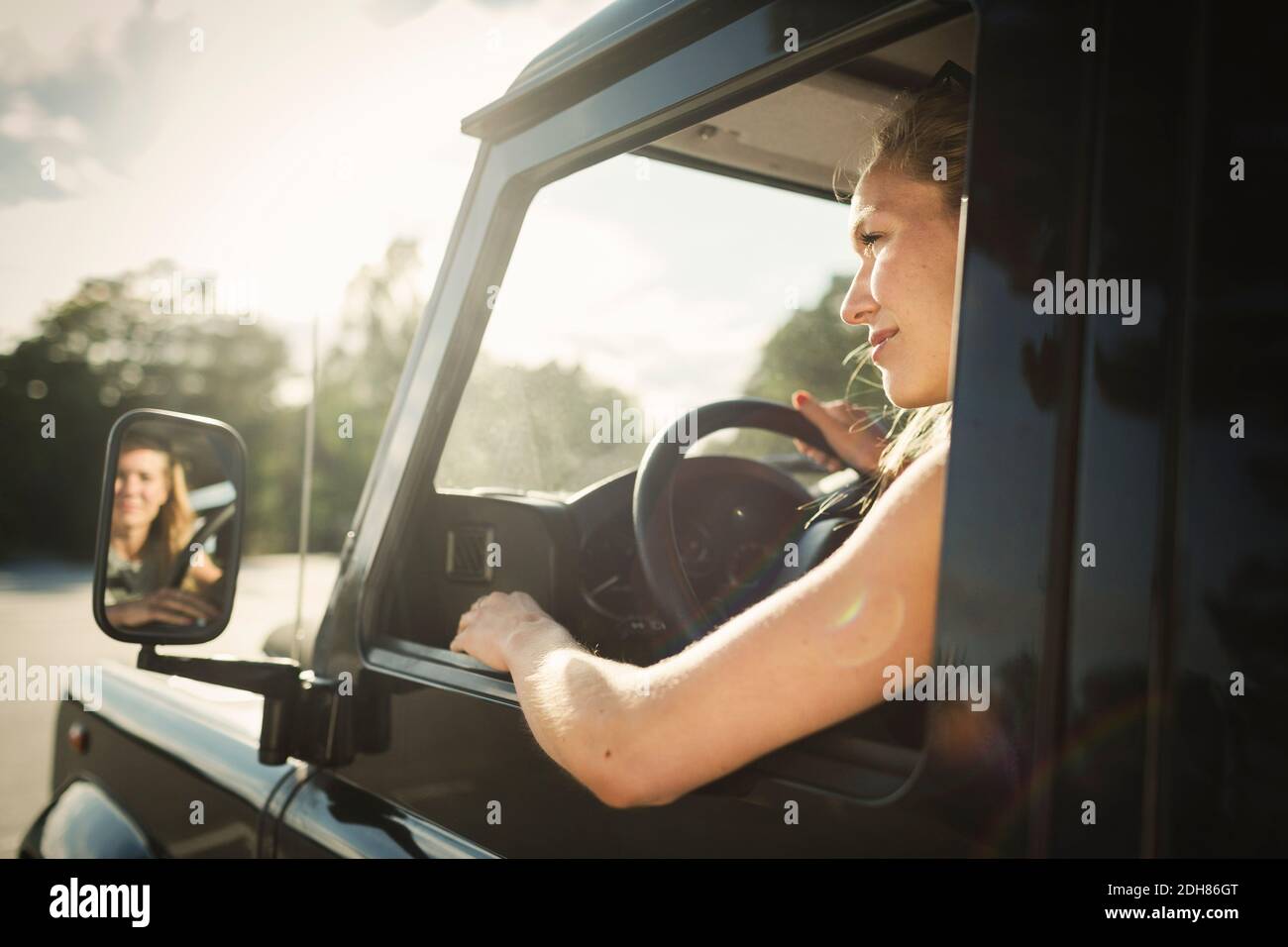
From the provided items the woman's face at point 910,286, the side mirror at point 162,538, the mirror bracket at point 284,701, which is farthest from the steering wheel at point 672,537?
the side mirror at point 162,538

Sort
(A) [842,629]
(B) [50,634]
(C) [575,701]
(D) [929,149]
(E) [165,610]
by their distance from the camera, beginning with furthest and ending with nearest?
(B) [50,634] < (E) [165,610] < (D) [929,149] < (C) [575,701] < (A) [842,629]

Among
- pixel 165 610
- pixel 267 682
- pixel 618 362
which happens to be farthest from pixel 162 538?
pixel 618 362

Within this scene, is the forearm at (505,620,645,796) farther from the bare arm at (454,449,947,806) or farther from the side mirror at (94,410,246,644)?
the side mirror at (94,410,246,644)

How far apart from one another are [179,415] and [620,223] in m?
0.88

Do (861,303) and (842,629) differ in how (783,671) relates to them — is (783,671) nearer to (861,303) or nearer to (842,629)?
(842,629)

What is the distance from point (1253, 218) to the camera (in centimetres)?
89

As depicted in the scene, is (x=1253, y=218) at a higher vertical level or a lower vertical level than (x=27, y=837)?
higher

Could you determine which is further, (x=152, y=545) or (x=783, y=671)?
(x=152, y=545)

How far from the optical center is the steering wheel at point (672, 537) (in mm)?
1651

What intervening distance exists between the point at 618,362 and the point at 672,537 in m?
0.37

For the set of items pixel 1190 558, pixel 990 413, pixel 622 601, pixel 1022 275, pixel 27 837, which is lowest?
pixel 27 837

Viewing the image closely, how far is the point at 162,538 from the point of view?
238 cm
